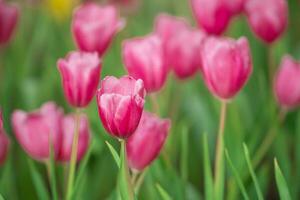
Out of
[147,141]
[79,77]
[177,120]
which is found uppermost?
[79,77]

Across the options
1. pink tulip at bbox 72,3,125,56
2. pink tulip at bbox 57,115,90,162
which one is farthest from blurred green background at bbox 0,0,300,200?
pink tulip at bbox 72,3,125,56

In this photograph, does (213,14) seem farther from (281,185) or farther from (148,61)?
(281,185)

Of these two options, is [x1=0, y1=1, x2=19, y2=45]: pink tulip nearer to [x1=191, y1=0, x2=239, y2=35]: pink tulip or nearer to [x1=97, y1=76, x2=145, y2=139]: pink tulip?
[x1=191, y1=0, x2=239, y2=35]: pink tulip

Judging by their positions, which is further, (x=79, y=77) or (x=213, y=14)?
(x=213, y=14)

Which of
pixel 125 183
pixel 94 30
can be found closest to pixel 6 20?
pixel 94 30

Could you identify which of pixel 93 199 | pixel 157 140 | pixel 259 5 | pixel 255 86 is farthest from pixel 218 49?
pixel 255 86

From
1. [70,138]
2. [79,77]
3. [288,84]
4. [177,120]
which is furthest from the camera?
[177,120]

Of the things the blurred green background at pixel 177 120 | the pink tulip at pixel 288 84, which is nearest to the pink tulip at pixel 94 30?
the blurred green background at pixel 177 120

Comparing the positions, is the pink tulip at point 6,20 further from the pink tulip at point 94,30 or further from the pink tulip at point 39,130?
the pink tulip at point 39,130
